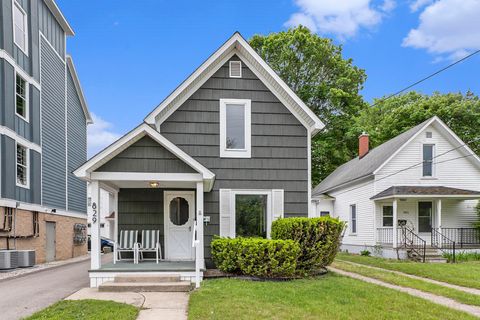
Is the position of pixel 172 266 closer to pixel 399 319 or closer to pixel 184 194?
pixel 184 194

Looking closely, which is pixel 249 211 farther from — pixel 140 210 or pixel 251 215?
pixel 140 210

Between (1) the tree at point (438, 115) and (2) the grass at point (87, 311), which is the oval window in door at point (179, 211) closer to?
(2) the grass at point (87, 311)

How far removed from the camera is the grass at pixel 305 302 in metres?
6.26

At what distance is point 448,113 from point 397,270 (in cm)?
1889

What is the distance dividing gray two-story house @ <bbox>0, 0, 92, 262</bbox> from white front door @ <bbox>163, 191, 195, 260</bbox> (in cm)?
633

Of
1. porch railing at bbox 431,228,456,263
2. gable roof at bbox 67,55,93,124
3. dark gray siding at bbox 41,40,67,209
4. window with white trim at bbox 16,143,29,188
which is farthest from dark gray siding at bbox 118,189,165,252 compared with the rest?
gable roof at bbox 67,55,93,124

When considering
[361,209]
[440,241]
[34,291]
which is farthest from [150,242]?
[440,241]

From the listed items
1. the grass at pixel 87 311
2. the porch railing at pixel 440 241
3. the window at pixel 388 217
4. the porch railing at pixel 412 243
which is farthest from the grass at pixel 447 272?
the grass at pixel 87 311

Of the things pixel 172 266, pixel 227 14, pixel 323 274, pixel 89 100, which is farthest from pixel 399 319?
pixel 89 100

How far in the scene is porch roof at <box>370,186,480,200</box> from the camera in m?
16.4

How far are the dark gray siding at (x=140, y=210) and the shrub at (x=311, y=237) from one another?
3414 millimetres

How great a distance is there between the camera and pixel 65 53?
68.8ft

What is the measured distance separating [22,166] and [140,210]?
7.43 metres

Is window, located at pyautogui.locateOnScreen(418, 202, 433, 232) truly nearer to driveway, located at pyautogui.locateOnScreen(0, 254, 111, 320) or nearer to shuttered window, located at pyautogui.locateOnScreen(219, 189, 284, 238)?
shuttered window, located at pyautogui.locateOnScreen(219, 189, 284, 238)
